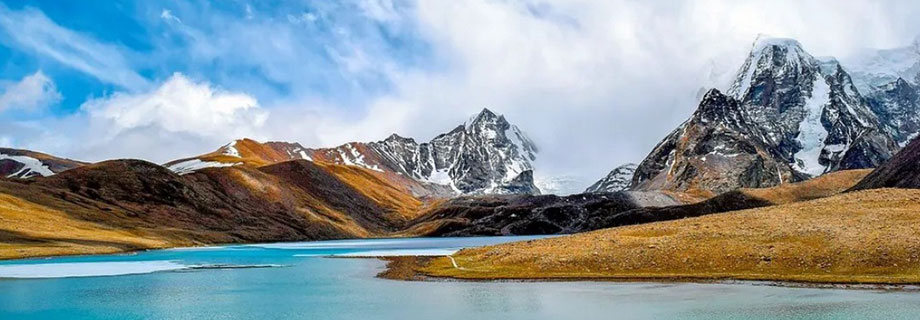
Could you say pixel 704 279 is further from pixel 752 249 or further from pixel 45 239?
pixel 45 239

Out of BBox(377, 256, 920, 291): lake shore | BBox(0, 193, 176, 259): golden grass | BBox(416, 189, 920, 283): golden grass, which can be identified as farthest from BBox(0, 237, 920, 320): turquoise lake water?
BBox(0, 193, 176, 259): golden grass

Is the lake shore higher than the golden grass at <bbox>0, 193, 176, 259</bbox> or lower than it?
lower

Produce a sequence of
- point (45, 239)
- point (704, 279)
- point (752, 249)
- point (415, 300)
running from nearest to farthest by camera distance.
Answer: point (415, 300) < point (704, 279) < point (752, 249) < point (45, 239)

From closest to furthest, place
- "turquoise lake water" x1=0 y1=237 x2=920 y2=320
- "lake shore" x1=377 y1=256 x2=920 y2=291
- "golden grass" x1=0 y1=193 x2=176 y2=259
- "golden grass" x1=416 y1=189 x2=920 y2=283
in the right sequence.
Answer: "turquoise lake water" x1=0 y1=237 x2=920 y2=320
"lake shore" x1=377 y1=256 x2=920 y2=291
"golden grass" x1=416 y1=189 x2=920 y2=283
"golden grass" x1=0 y1=193 x2=176 y2=259

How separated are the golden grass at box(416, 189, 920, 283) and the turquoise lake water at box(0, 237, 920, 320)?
8.11m

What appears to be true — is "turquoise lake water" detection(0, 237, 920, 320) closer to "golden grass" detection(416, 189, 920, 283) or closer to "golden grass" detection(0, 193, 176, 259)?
"golden grass" detection(416, 189, 920, 283)

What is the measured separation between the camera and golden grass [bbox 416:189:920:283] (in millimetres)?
74250

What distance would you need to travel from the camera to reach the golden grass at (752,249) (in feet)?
244

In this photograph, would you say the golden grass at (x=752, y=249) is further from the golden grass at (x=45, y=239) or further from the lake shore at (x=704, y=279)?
the golden grass at (x=45, y=239)

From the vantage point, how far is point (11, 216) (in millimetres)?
190375

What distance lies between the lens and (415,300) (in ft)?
214

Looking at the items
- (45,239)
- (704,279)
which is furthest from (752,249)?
(45,239)

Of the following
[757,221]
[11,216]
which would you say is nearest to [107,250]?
[11,216]

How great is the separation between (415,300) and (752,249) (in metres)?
40.0
